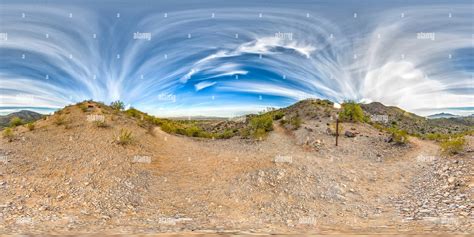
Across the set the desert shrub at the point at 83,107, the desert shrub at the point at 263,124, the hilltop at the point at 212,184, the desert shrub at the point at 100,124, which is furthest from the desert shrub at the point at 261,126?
the desert shrub at the point at 83,107

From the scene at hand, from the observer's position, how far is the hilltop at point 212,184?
35.1 ft

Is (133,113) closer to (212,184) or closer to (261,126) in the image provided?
(261,126)

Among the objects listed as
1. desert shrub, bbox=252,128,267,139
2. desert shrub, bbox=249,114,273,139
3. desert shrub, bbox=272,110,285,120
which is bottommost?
desert shrub, bbox=252,128,267,139

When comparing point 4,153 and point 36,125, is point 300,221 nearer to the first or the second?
point 4,153

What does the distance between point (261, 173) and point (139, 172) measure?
503 cm

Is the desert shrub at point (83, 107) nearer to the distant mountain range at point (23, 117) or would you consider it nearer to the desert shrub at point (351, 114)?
the distant mountain range at point (23, 117)

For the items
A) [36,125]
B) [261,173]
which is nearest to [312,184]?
[261,173]

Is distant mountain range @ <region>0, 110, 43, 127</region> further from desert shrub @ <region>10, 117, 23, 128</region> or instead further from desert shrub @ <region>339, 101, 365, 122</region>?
desert shrub @ <region>339, 101, 365, 122</region>

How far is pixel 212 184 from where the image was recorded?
1457 cm

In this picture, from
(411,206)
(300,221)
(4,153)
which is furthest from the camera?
(4,153)

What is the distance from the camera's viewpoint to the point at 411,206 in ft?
40.3

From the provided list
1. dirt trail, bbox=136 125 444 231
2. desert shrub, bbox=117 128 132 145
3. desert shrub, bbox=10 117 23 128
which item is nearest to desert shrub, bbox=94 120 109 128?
desert shrub, bbox=117 128 132 145

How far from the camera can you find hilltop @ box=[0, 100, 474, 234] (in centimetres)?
1070

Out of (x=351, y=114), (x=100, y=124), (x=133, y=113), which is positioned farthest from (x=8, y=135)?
(x=351, y=114)
